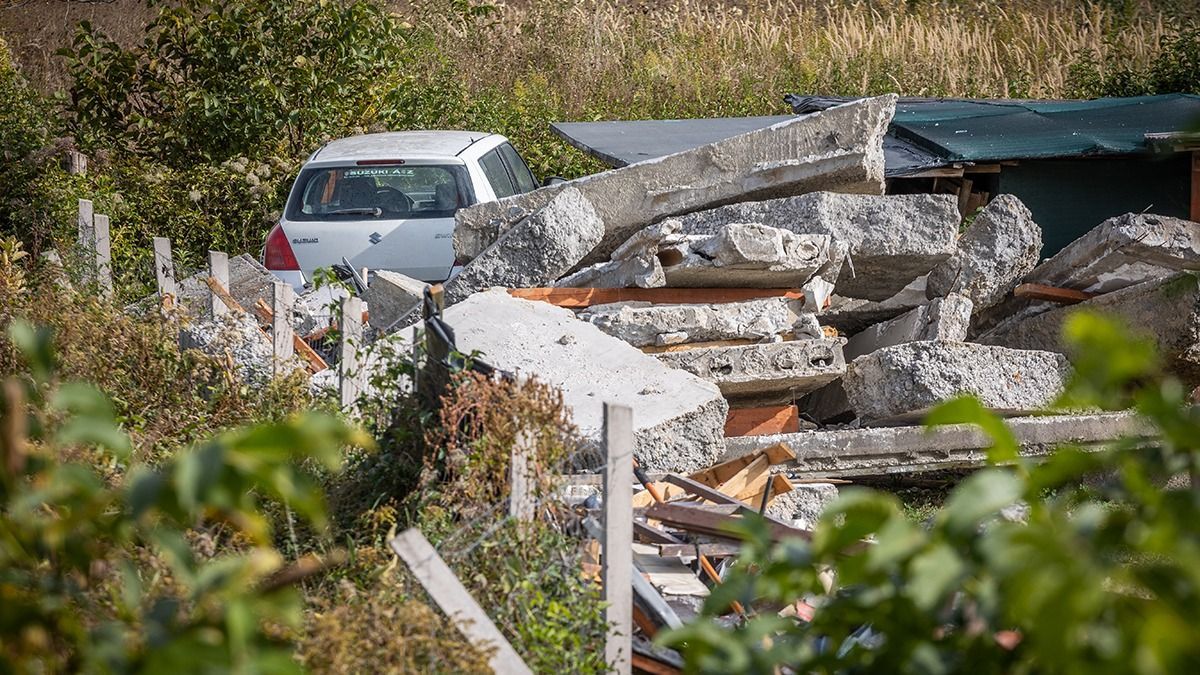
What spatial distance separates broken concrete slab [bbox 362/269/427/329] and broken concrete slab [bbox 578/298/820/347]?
132 cm

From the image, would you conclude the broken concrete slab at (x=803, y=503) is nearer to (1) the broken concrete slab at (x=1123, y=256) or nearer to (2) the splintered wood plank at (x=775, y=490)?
(2) the splintered wood plank at (x=775, y=490)

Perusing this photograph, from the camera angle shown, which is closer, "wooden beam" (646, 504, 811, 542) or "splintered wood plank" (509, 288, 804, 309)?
"wooden beam" (646, 504, 811, 542)

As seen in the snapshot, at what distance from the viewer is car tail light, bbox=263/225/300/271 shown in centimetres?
932

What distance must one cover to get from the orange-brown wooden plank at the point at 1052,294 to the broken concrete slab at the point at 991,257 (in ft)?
0.32

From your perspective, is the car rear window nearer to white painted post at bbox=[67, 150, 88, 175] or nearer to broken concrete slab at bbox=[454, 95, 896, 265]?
broken concrete slab at bbox=[454, 95, 896, 265]

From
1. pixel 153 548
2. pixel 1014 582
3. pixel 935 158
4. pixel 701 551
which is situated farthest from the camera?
pixel 935 158

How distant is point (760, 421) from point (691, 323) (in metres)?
0.70

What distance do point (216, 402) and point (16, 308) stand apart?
5.96 ft

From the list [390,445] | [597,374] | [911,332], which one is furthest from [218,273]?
[911,332]

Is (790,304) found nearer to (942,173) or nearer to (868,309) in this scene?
(868,309)

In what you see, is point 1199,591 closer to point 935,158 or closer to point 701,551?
point 701,551

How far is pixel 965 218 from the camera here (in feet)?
32.7

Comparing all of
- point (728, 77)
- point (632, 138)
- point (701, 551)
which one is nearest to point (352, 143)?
point (632, 138)

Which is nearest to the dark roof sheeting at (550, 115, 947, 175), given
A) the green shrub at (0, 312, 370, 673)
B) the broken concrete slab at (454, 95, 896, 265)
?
the broken concrete slab at (454, 95, 896, 265)
